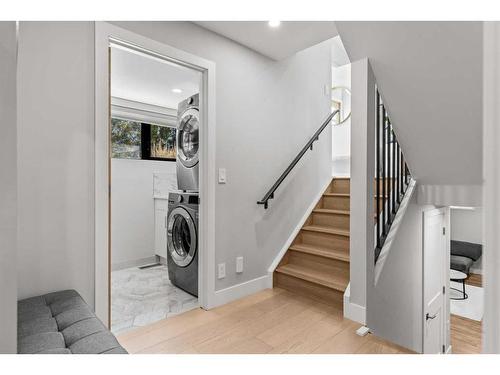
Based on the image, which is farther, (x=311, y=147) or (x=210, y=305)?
(x=311, y=147)

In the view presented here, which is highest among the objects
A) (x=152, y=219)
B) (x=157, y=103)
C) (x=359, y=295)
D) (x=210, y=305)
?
(x=157, y=103)

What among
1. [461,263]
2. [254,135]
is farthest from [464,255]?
[254,135]

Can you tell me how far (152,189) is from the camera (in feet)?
13.6

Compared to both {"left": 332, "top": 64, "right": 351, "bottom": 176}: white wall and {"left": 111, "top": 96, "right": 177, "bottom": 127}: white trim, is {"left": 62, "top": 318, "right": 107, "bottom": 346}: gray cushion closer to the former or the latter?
{"left": 111, "top": 96, "right": 177, "bottom": 127}: white trim

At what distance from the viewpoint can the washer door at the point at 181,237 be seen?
2.73m

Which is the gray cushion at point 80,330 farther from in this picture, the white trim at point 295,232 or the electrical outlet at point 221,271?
the white trim at point 295,232

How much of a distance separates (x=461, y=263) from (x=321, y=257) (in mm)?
3738

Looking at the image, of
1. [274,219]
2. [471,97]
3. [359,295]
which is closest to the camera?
[471,97]

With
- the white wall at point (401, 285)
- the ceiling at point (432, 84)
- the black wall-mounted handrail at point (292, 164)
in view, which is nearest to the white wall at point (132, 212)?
the black wall-mounted handrail at point (292, 164)

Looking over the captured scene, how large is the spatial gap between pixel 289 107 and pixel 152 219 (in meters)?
2.46

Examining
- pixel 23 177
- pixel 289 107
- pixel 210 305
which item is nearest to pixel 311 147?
pixel 289 107

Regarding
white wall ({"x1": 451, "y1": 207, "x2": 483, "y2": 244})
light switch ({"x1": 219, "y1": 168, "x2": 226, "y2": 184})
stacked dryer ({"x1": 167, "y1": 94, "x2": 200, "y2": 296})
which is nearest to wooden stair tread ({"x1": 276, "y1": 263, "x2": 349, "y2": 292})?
stacked dryer ({"x1": 167, "y1": 94, "x2": 200, "y2": 296})

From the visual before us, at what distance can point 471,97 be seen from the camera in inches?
71.2

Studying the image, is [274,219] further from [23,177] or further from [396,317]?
[23,177]
